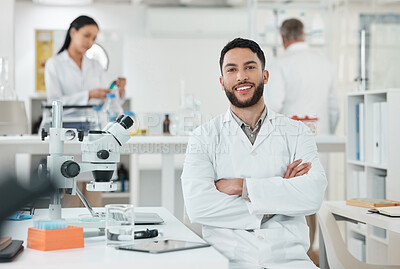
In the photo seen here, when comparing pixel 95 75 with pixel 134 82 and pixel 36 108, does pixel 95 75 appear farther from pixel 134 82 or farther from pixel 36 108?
pixel 134 82

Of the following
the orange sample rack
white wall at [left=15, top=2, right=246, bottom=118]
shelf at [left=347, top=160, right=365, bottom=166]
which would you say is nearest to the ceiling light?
white wall at [left=15, top=2, right=246, bottom=118]

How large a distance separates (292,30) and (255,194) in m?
2.74

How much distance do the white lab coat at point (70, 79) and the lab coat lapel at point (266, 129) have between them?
1.87m

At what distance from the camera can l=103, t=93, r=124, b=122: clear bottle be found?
344 cm

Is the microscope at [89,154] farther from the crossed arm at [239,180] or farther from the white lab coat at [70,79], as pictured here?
the white lab coat at [70,79]

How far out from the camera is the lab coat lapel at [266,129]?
1.94 metres

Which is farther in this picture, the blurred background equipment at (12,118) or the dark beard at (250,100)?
the blurred background equipment at (12,118)

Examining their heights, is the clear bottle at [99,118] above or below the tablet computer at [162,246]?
above

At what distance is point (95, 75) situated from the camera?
390cm

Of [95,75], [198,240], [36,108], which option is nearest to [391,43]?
[95,75]

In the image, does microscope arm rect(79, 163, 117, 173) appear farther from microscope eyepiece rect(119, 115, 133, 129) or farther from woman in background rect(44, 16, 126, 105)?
woman in background rect(44, 16, 126, 105)

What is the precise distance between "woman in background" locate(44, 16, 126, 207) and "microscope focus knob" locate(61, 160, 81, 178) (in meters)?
2.23

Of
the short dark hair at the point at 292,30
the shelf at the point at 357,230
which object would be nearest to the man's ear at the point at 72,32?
the short dark hair at the point at 292,30

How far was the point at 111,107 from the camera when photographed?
3.53m
